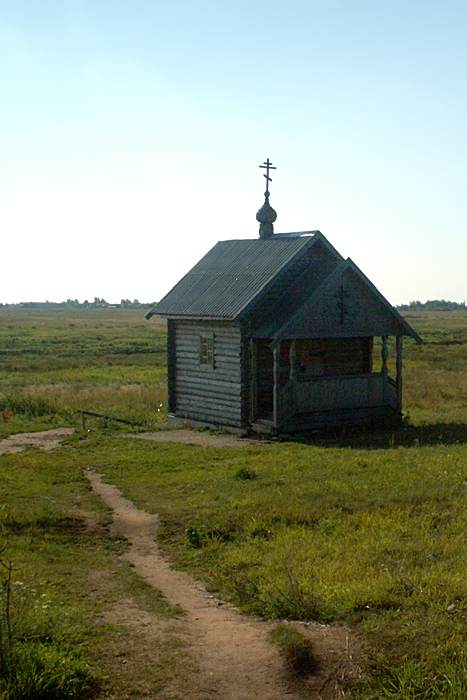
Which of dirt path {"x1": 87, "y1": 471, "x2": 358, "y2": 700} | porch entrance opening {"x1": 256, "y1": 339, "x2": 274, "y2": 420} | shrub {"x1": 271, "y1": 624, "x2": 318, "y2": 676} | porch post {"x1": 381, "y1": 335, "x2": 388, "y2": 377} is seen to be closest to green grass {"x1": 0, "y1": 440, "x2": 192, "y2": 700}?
dirt path {"x1": 87, "y1": 471, "x2": 358, "y2": 700}

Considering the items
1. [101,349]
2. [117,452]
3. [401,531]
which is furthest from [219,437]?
[101,349]

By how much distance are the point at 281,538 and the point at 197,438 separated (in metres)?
11.9

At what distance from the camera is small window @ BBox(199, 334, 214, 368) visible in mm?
26234

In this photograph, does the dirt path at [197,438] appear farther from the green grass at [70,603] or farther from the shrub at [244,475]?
the green grass at [70,603]

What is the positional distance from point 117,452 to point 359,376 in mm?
7838

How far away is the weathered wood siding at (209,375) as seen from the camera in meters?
25.2

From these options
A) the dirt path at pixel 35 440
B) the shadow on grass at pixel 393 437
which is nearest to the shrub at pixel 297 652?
the shadow on grass at pixel 393 437

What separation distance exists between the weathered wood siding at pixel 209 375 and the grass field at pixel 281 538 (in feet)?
9.64

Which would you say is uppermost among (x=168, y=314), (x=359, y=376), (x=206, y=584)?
(x=168, y=314)

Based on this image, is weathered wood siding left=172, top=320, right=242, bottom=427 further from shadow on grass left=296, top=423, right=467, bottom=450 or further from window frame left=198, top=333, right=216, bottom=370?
shadow on grass left=296, top=423, right=467, bottom=450

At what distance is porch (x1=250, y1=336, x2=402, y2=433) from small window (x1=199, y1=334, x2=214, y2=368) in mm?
1580

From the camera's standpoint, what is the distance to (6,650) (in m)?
7.68

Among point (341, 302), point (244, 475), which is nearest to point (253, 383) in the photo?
point (341, 302)

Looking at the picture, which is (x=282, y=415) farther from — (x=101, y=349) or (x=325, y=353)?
(x=101, y=349)
